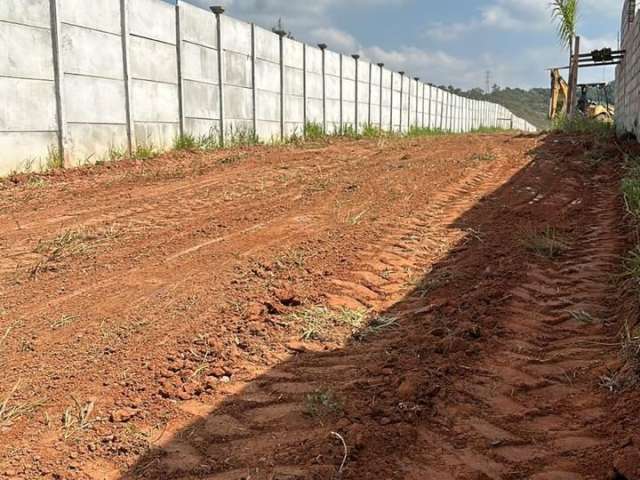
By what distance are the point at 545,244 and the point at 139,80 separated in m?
8.25

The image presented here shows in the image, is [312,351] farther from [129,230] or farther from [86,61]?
[86,61]

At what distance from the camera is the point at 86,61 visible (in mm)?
9398

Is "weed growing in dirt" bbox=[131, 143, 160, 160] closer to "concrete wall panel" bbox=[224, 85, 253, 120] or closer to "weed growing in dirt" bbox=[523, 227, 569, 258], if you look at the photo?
"concrete wall panel" bbox=[224, 85, 253, 120]

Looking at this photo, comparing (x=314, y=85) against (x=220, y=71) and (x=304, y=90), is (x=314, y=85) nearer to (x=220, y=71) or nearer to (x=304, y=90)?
(x=304, y=90)

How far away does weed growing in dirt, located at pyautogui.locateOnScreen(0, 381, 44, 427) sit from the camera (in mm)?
2451

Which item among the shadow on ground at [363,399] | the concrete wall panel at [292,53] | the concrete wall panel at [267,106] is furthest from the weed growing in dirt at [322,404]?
the concrete wall panel at [292,53]

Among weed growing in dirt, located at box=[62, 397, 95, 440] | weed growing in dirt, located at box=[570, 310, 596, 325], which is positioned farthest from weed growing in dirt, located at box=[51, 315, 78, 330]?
weed growing in dirt, located at box=[570, 310, 596, 325]

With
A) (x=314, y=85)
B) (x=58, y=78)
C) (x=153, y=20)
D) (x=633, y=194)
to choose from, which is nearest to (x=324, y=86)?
(x=314, y=85)

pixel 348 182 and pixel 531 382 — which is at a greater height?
pixel 348 182

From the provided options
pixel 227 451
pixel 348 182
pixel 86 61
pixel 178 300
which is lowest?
pixel 227 451

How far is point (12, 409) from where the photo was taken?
2514 millimetres

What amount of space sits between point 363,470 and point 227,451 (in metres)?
0.55

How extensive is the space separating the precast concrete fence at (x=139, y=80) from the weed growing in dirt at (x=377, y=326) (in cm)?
659

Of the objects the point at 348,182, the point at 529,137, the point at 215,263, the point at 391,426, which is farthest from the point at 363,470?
the point at 529,137
